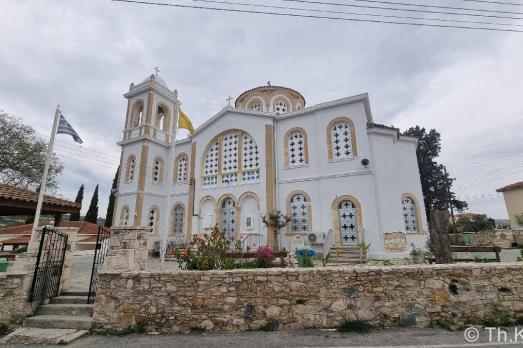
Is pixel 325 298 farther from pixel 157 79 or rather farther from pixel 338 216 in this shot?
pixel 157 79

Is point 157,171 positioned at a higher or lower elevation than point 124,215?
higher

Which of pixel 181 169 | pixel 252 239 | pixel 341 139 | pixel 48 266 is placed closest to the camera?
pixel 48 266

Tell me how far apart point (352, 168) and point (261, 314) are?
32.2 ft

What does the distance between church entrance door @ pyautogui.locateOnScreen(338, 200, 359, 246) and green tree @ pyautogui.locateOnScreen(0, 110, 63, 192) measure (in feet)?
75.8

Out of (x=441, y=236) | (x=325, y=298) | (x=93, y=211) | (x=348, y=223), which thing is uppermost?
(x=93, y=211)

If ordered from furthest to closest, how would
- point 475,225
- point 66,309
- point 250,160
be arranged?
point 475,225 → point 250,160 → point 66,309

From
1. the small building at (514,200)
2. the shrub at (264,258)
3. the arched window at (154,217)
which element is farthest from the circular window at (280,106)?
the small building at (514,200)

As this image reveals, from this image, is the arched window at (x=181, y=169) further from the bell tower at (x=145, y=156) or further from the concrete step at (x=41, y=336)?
the concrete step at (x=41, y=336)

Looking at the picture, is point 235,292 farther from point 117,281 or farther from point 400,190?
point 400,190

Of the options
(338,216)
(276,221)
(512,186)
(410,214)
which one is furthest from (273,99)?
(512,186)

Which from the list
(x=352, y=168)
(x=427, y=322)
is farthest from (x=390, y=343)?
(x=352, y=168)

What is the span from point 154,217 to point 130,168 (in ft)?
13.3

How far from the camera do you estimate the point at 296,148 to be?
14891 millimetres

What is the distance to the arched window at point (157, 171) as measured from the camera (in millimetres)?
18406
